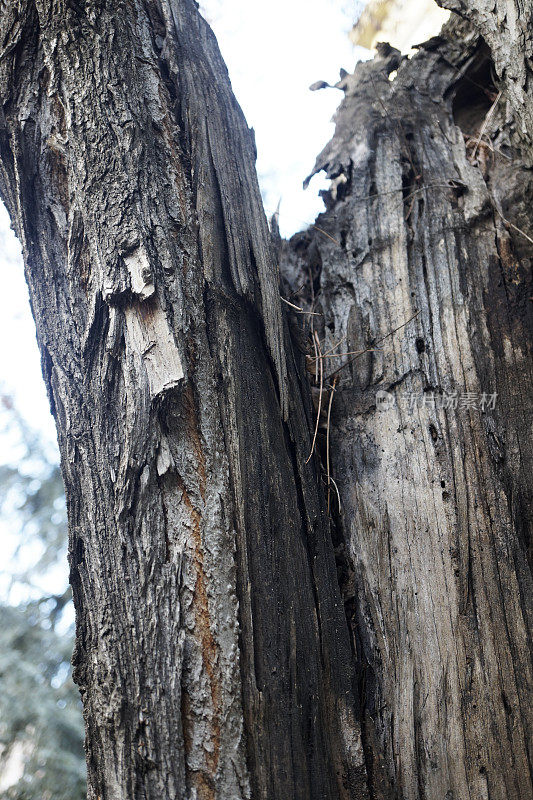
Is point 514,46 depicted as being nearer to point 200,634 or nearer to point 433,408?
point 433,408

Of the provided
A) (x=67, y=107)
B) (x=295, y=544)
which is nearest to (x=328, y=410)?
(x=295, y=544)

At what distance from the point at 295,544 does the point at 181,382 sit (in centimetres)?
50

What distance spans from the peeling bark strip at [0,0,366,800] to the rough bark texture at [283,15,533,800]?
191 mm

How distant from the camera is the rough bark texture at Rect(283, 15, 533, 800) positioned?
54.4 inches

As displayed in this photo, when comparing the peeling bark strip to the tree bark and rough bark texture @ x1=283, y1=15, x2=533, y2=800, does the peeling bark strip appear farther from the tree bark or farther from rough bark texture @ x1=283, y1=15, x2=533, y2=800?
rough bark texture @ x1=283, y1=15, x2=533, y2=800

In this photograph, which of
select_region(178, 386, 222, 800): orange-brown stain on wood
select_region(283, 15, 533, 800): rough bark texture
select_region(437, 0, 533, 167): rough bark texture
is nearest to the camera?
select_region(178, 386, 222, 800): orange-brown stain on wood

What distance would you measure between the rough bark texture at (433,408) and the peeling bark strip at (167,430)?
191mm

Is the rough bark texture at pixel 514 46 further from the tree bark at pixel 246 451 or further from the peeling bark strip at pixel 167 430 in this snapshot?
the peeling bark strip at pixel 167 430

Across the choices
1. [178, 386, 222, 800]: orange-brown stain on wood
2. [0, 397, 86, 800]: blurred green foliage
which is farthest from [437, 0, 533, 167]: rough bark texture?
[0, 397, 86, 800]: blurred green foliage

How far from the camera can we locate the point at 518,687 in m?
1.38

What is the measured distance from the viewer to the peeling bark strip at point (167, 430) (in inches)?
44.9

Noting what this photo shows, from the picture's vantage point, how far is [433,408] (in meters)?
1.67

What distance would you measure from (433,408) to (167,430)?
85cm

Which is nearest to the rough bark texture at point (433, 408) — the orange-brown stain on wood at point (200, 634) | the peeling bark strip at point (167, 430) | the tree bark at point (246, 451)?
the tree bark at point (246, 451)
